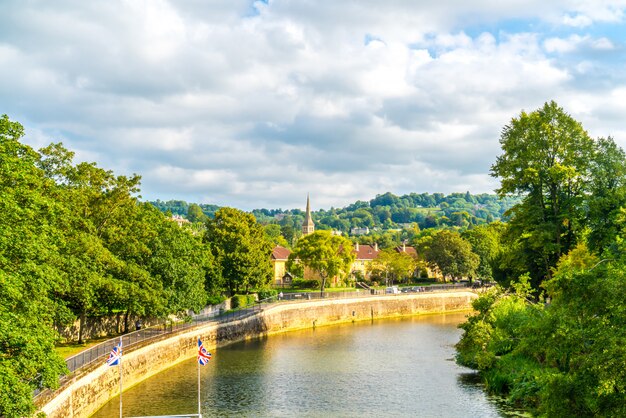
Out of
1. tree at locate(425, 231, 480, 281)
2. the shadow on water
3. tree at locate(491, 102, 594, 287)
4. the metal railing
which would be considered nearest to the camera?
the shadow on water

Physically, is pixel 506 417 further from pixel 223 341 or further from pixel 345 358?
pixel 223 341

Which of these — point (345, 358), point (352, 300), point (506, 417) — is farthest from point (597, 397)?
point (352, 300)

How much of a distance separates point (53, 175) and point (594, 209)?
35.1m

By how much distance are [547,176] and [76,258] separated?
103 feet

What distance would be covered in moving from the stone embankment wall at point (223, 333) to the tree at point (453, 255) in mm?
11191

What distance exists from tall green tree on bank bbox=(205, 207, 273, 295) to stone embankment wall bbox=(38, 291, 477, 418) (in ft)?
17.8

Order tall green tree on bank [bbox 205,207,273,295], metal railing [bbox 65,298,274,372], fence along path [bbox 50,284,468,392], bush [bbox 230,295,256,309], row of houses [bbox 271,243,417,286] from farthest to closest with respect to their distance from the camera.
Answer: row of houses [bbox 271,243,417,286]
bush [bbox 230,295,256,309]
tall green tree on bank [bbox 205,207,273,295]
fence along path [bbox 50,284,468,392]
metal railing [bbox 65,298,274,372]

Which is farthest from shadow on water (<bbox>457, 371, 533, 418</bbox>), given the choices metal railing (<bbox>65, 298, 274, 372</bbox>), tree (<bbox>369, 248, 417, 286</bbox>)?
tree (<bbox>369, 248, 417, 286</bbox>)

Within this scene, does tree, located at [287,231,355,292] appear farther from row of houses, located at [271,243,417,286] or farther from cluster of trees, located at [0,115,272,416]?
row of houses, located at [271,243,417,286]

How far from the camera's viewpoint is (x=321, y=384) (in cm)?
4116

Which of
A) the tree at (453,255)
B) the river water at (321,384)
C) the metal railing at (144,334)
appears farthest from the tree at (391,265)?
the river water at (321,384)

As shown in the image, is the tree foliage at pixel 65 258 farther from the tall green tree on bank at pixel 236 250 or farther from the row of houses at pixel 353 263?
A: the row of houses at pixel 353 263

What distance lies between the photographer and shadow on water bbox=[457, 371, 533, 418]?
107 feet

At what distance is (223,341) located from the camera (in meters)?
57.3
